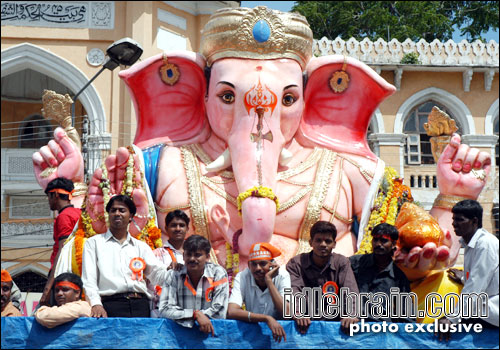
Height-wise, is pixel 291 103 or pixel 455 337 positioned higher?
pixel 291 103

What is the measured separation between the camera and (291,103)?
7047 millimetres

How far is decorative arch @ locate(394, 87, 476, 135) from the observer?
64.2 feet

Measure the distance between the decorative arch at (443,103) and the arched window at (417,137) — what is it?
0.81ft

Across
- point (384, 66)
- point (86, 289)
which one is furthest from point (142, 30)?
point (86, 289)

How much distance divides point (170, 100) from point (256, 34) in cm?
101

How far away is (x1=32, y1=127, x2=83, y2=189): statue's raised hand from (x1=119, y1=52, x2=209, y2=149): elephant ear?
60 centimetres

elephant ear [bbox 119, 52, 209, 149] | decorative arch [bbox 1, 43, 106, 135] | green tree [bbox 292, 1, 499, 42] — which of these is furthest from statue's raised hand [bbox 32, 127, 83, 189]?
green tree [bbox 292, 1, 499, 42]

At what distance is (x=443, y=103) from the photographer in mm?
19812

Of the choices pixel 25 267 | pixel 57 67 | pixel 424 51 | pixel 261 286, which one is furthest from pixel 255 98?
pixel 424 51

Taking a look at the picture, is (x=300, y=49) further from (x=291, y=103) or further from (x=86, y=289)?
(x=86, y=289)

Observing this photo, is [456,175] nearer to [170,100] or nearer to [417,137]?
[170,100]

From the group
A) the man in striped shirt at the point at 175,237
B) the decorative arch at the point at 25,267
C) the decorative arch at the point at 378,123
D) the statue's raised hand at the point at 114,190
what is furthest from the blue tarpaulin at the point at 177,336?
the decorative arch at the point at 378,123

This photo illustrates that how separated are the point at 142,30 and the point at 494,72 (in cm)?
787

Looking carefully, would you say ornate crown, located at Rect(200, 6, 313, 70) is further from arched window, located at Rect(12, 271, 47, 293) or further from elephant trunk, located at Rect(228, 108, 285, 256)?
arched window, located at Rect(12, 271, 47, 293)
